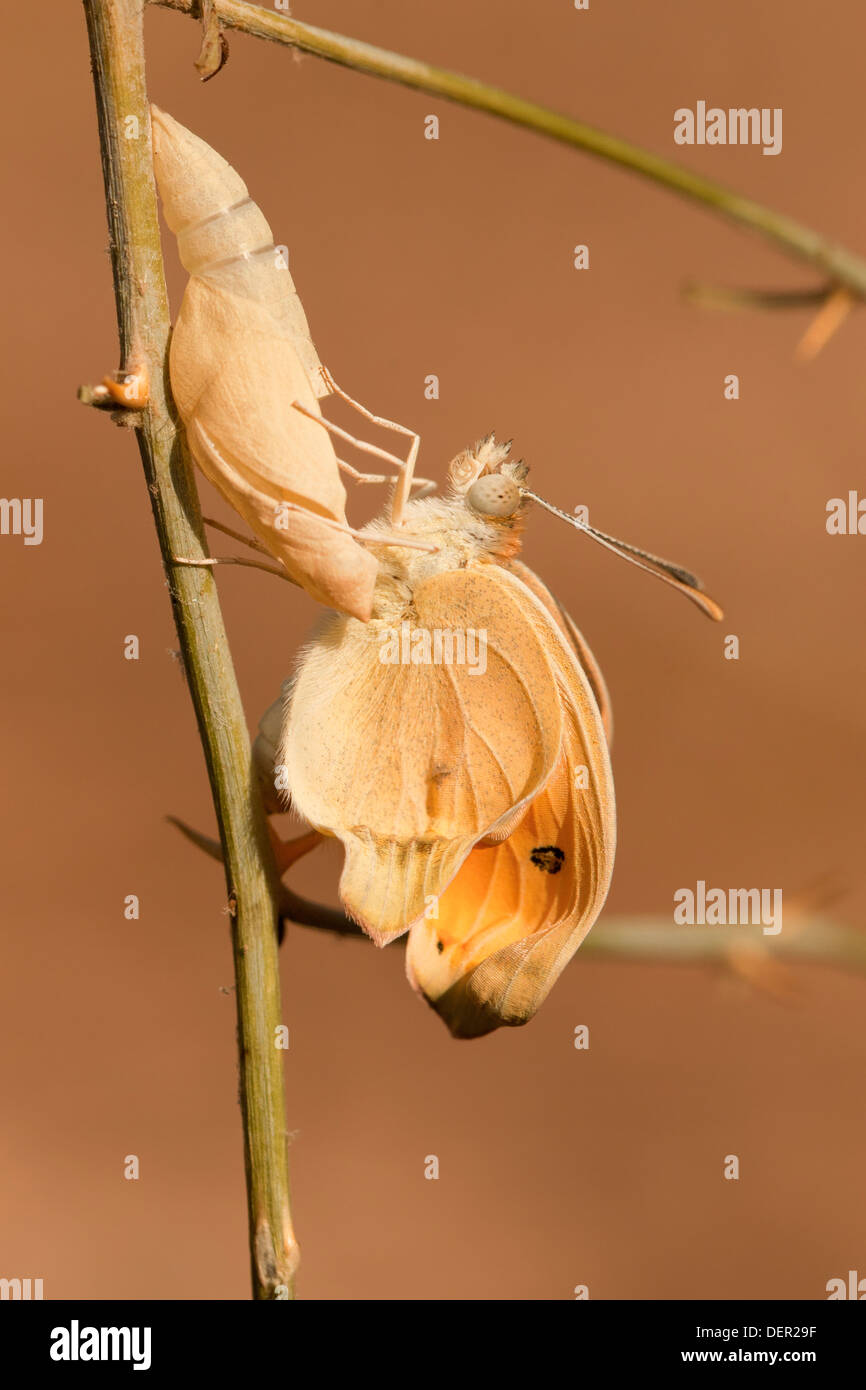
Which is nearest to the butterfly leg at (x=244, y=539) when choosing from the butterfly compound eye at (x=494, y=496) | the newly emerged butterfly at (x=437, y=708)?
the newly emerged butterfly at (x=437, y=708)

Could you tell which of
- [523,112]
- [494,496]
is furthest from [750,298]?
[494,496]

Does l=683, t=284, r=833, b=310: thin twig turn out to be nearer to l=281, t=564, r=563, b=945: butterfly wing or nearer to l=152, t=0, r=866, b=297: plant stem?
l=152, t=0, r=866, b=297: plant stem

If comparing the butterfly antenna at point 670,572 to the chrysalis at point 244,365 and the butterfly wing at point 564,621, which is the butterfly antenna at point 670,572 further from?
the chrysalis at point 244,365

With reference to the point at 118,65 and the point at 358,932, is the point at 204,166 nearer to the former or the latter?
the point at 118,65

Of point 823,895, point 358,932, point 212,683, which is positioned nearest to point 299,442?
point 212,683

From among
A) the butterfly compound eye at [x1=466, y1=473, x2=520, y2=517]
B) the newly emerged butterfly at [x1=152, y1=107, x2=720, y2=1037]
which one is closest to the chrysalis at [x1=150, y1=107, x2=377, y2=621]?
the newly emerged butterfly at [x1=152, y1=107, x2=720, y2=1037]

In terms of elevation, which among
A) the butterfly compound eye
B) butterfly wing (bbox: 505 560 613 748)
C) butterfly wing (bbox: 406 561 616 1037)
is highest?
the butterfly compound eye
